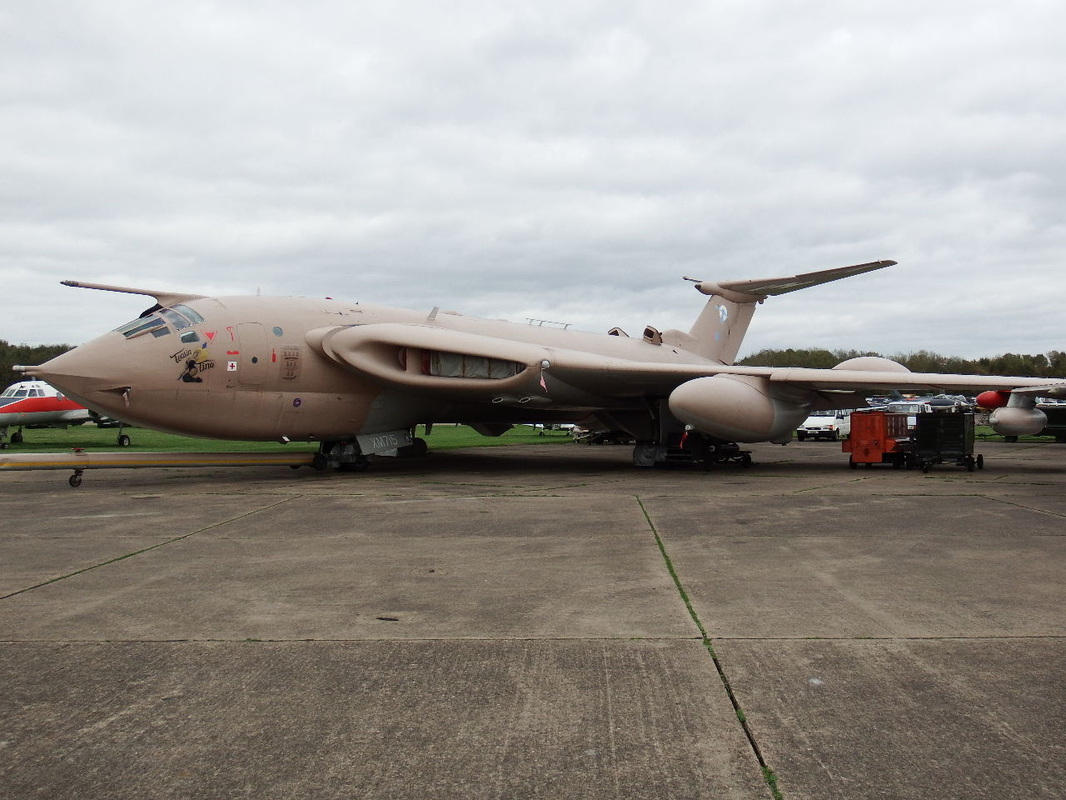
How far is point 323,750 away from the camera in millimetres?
3104

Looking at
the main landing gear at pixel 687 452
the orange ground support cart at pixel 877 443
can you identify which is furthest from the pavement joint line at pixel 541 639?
the orange ground support cart at pixel 877 443

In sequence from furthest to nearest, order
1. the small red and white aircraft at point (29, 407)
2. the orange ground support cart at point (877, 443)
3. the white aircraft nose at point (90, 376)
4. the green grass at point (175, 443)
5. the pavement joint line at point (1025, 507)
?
1. the small red and white aircraft at point (29, 407)
2. the green grass at point (175, 443)
3. the orange ground support cart at point (877, 443)
4. the white aircraft nose at point (90, 376)
5. the pavement joint line at point (1025, 507)

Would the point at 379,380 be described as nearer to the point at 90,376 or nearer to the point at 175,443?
the point at 90,376

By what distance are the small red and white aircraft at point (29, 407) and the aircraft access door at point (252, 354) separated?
14.5m

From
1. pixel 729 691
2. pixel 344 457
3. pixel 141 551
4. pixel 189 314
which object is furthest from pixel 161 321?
pixel 729 691

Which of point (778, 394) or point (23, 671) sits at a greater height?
point (778, 394)

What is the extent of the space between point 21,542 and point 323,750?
20.9 feet

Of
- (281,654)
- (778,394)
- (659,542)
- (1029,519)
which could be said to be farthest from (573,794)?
(778,394)

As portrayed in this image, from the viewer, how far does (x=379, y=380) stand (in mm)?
15031

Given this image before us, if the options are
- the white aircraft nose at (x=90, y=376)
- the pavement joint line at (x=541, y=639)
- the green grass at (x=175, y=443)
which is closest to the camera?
the pavement joint line at (x=541, y=639)

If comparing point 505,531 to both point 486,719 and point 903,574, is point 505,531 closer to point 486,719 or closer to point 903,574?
point 903,574

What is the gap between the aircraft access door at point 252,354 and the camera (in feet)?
46.0

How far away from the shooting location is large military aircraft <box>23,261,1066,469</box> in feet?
43.9

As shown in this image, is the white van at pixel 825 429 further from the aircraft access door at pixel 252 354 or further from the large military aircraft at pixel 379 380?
the aircraft access door at pixel 252 354
